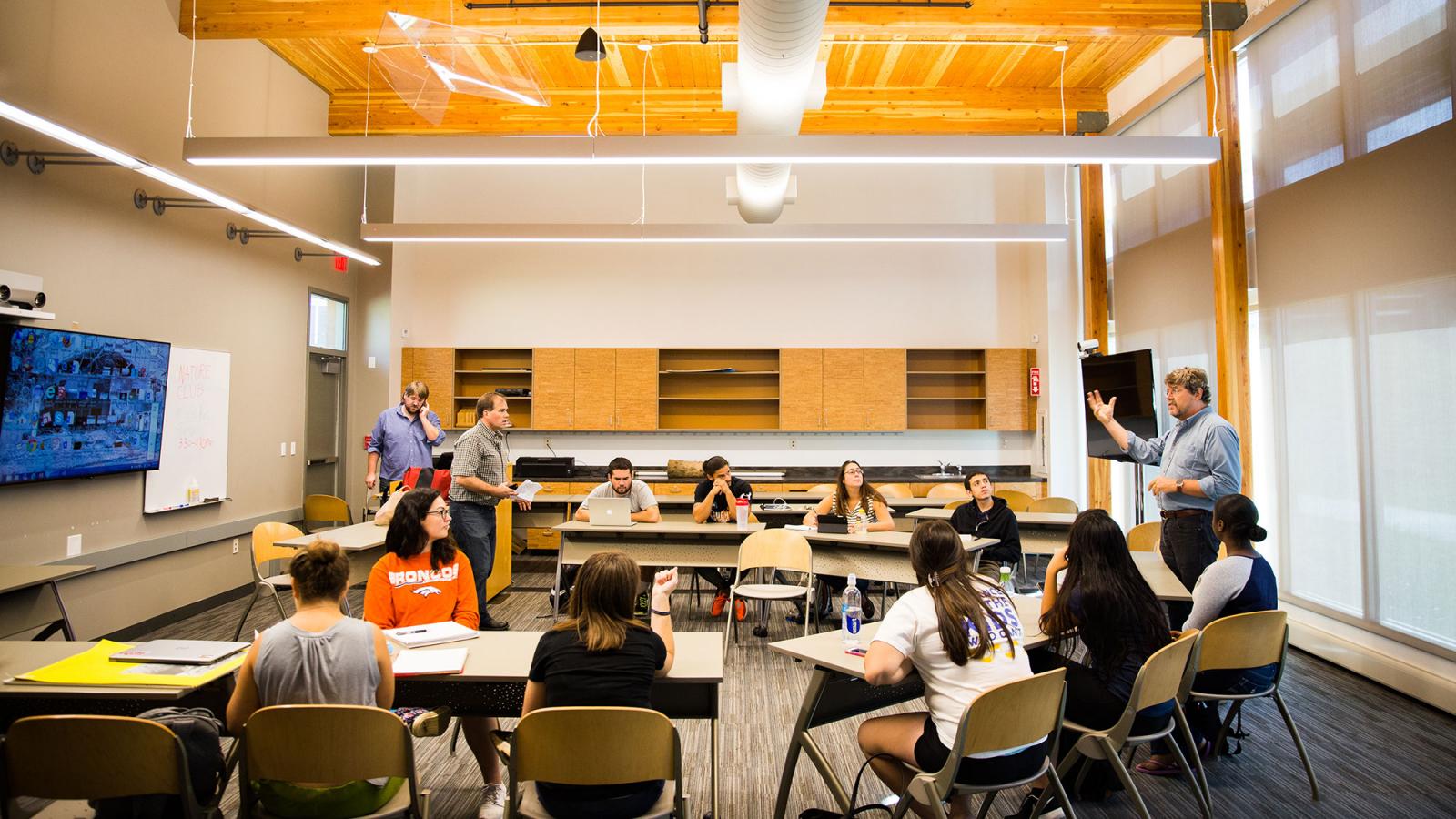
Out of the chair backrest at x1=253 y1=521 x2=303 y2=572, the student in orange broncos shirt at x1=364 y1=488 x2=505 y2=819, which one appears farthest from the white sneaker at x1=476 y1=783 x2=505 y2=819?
the chair backrest at x1=253 y1=521 x2=303 y2=572

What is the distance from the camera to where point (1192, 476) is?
3.89m

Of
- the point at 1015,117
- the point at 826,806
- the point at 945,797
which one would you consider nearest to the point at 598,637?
the point at 945,797

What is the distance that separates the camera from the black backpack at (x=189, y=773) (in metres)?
1.92

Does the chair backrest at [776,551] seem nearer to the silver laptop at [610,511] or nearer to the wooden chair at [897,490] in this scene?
the silver laptop at [610,511]

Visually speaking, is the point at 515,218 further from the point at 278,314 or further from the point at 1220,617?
the point at 1220,617

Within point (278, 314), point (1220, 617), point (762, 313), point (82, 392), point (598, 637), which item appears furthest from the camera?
point (762, 313)

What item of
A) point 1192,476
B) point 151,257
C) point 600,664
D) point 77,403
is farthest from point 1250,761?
point 151,257

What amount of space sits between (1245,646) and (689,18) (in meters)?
5.11

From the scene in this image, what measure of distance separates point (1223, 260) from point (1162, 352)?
1.28 meters

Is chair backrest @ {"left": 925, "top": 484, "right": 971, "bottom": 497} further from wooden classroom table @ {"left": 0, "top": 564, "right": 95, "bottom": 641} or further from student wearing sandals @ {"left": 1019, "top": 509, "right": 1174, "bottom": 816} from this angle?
wooden classroom table @ {"left": 0, "top": 564, "right": 95, "bottom": 641}

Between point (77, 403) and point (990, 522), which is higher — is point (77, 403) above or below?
above

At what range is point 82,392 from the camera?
463 centimetres

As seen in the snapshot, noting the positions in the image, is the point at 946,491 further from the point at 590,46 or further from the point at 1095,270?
the point at 590,46

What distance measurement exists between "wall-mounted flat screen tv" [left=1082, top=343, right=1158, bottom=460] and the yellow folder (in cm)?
521
